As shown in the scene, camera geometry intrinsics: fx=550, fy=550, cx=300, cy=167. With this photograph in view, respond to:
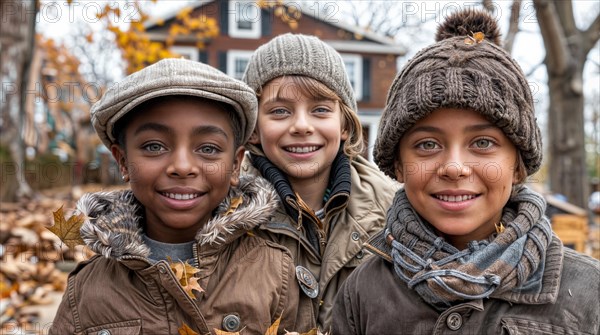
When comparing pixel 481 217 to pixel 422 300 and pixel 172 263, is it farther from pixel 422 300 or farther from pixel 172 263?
pixel 172 263

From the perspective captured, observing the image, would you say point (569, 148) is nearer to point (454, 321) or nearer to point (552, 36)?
point (552, 36)

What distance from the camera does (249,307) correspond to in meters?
2.21

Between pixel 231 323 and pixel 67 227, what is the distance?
0.81 metres

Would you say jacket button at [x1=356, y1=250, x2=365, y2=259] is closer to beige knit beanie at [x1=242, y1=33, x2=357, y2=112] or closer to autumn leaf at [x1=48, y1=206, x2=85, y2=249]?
beige knit beanie at [x1=242, y1=33, x2=357, y2=112]

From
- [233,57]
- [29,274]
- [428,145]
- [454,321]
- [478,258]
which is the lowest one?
[29,274]

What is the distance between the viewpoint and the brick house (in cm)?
1908

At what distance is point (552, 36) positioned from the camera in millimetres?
7828

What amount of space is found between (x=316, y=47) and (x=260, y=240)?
1.07 metres

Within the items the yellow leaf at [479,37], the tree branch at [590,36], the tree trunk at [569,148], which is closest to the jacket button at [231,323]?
the yellow leaf at [479,37]

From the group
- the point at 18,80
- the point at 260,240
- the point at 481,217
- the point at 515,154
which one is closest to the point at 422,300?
the point at 481,217

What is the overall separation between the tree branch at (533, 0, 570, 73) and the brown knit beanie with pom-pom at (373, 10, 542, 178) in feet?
16.2

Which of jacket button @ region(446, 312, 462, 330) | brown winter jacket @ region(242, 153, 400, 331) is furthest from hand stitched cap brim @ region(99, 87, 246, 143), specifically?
jacket button @ region(446, 312, 462, 330)

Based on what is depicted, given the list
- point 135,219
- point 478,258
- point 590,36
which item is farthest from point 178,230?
point 590,36

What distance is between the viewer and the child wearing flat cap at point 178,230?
2.19m
